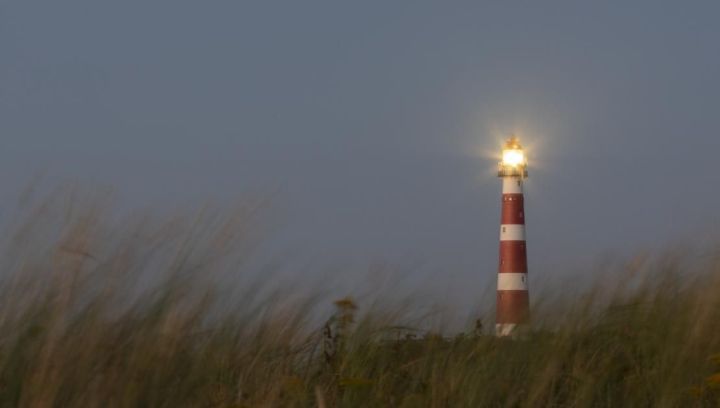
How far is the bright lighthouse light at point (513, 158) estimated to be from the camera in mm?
20281

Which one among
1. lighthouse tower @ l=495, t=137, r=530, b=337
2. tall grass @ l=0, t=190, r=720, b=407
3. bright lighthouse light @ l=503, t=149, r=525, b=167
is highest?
bright lighthouse light @ l=503, t=149, r=525, b=167

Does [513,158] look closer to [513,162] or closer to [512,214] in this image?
[513,162]

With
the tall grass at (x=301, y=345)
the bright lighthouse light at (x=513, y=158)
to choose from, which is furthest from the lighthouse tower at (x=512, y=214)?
the tall grass at (x=301, y=345)

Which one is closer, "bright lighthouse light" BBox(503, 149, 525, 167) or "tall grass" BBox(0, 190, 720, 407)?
"tall grass" BBox(0, 190, 720, 407)

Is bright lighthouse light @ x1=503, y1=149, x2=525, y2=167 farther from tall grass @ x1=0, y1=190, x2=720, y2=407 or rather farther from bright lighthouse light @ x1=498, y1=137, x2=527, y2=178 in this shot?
tall grass @ x1=0, y1=190, x2=720, y2=407

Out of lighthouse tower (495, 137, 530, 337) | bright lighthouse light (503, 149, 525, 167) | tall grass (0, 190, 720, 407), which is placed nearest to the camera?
tall grass (0, 190, 720, 407)

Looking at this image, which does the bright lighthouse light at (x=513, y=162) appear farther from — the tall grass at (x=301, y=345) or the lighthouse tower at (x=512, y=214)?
the tall grass at (x=301, y=345)

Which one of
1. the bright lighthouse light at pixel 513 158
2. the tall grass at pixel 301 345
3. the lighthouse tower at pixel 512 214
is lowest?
the tall grass at pixel 301 345

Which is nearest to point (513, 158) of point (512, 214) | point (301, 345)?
point (512, 214)

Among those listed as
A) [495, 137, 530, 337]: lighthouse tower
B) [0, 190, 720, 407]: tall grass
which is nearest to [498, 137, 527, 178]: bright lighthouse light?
[495, 137, 530, 337]: lighthouse tower

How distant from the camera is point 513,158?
20281 mm

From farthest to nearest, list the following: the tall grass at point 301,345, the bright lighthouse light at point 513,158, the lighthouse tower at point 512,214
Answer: the bright lighthouse light at point 513,158
the lighthouse tower at point 512,214
the tall grass at point 301,345

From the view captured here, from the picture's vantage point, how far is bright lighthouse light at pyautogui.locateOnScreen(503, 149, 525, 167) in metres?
20.3

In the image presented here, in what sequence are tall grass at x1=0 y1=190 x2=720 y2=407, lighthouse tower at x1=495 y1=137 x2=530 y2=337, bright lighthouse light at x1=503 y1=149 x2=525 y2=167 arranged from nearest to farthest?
tall grass at x1=0 y1=190 x2=720 y2=407, lighthouse tower at x1=495 y1=137 x2=530 y2=337, bright lighthouse light at x1=503 y1=149 x2=525 y2=167
